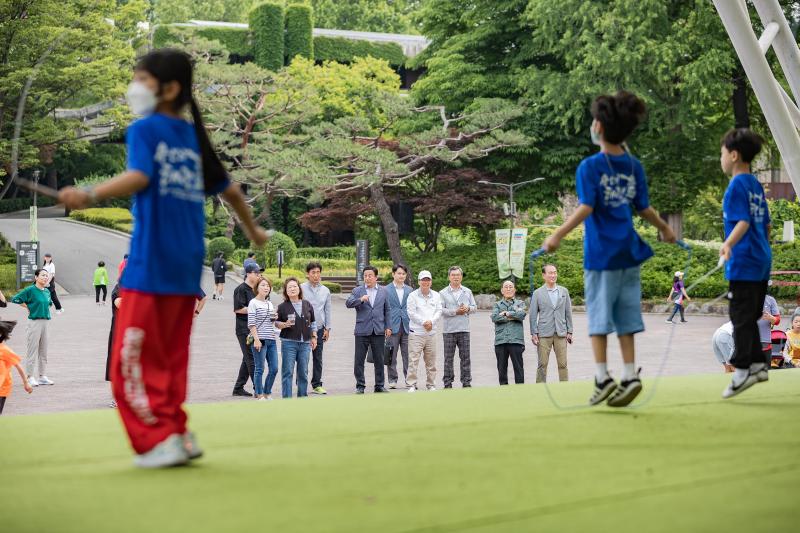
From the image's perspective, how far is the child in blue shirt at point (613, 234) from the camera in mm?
5719

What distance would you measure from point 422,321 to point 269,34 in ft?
166

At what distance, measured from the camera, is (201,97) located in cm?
4784

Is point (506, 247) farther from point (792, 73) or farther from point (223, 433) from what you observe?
point (223, 433)

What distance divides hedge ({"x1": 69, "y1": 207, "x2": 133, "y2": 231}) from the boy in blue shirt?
53.6 meters

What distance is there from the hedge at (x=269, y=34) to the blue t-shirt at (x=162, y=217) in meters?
59.6

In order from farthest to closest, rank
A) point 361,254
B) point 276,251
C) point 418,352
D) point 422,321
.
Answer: point 276,251
point 361,254
point 418,352
point 422,321

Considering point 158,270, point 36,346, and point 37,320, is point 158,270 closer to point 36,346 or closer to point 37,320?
point 37,320

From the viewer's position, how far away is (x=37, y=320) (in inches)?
628

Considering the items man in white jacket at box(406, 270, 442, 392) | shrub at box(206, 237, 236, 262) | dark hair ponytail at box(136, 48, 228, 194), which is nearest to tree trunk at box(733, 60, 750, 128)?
shrub at box(206, 237, 236, 262)

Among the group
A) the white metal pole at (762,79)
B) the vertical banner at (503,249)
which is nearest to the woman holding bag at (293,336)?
the white metal pole at (762,79)

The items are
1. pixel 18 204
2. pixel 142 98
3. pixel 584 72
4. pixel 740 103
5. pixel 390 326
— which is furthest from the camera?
pixel 18 204

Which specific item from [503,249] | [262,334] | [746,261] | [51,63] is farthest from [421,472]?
[51,63]

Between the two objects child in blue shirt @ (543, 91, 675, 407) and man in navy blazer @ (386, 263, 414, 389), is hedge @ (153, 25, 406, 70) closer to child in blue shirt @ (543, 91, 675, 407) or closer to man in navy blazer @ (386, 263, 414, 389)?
man in navy blazer @ (386, 263, 414, 389)

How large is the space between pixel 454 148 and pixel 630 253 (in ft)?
121
